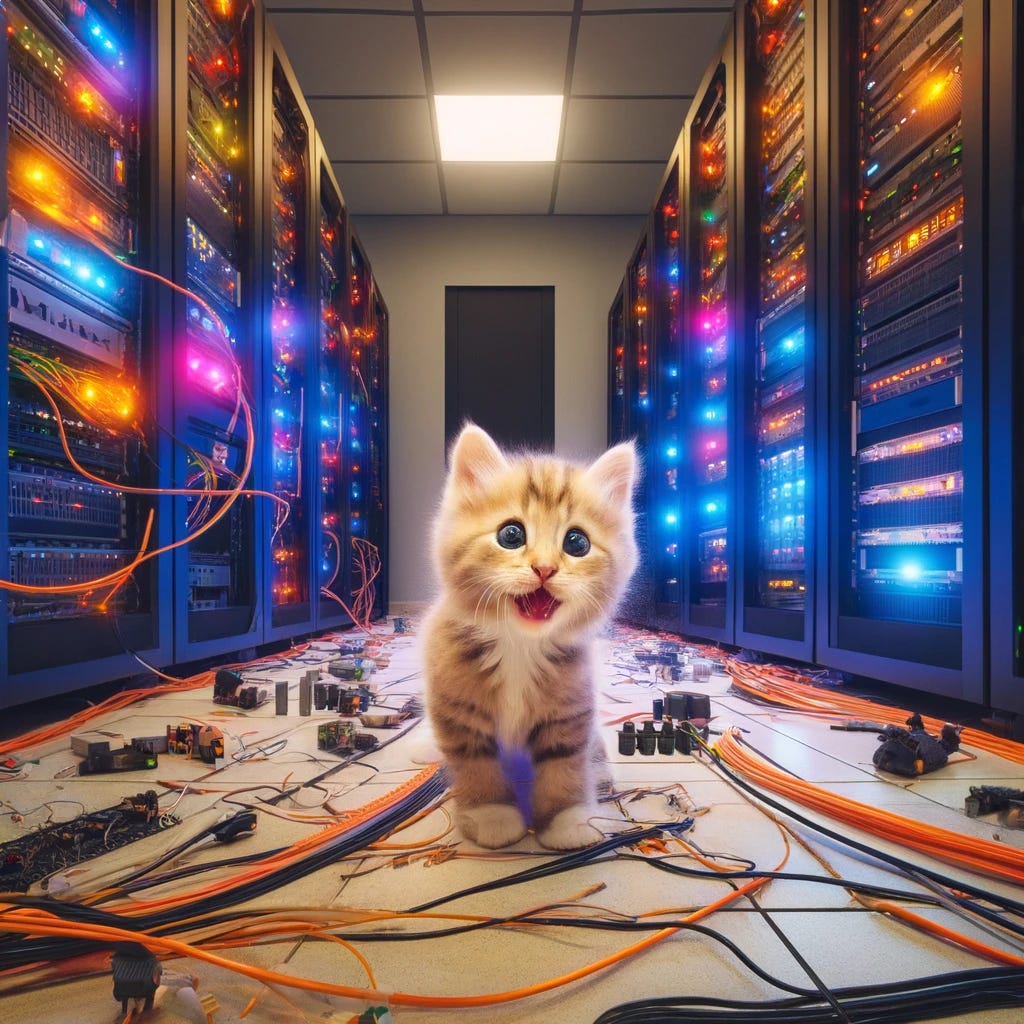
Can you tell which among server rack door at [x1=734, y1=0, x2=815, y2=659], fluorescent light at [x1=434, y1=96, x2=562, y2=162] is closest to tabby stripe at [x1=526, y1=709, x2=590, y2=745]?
server rack door at [x1=734, y1=0, x2=815, y2=659]

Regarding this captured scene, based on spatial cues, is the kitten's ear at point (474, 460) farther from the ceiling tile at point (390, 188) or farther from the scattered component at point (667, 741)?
the ceiling tile at point (390, 188)

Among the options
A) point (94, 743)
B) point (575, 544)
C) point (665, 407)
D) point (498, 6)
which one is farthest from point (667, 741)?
point (498, 6)

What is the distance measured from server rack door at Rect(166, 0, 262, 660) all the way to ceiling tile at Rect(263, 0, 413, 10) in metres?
1.63

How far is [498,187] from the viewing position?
20.3 feet

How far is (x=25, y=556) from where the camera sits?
65.1 inches

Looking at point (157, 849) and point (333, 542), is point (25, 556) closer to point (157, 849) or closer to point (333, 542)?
point (157, 849)

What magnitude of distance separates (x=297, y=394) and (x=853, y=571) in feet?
9.76

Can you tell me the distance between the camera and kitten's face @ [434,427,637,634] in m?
1.00

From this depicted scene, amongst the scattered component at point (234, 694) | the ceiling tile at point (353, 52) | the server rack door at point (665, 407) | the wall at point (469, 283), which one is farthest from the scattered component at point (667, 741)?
the wall at point (469, 283)

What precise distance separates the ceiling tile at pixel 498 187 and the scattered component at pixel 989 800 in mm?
6046

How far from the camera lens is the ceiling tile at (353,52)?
422 centimetres

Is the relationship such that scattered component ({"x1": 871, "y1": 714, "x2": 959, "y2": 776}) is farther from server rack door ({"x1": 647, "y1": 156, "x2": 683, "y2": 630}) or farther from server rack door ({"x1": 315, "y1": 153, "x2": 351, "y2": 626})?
server rack door ({"x1": 315, "y1": 153, "x2": 351, "y2": 626})

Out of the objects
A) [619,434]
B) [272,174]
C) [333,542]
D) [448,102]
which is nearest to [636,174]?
[448,102]

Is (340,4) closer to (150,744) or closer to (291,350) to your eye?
(291,350)
